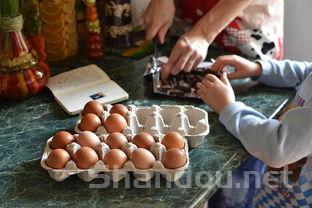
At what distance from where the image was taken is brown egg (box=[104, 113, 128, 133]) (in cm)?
104

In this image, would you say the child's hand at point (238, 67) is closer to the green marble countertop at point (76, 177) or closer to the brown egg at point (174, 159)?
the green marble countertop at point (76, 177)

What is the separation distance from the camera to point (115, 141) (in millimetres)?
979

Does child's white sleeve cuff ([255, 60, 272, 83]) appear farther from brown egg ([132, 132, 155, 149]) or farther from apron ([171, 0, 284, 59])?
brown egg ([132, 132, 155, 149])

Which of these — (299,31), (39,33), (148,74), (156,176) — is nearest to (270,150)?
(156,176)

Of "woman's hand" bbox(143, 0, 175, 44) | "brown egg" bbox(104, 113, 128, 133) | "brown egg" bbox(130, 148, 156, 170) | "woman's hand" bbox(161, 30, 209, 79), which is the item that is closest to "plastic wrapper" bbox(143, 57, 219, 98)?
"woman's hand" bbox(161, 30, 209, 79)

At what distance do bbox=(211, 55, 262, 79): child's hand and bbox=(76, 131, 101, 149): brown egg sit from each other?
0.45m

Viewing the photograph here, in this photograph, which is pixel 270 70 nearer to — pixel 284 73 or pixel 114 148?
pixel 284 73

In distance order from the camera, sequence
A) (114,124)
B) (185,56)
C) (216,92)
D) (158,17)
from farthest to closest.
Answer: (158,17) → (185,56) → (216,92) → (114,124)

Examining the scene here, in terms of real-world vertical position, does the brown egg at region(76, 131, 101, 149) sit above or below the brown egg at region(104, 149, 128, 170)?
above

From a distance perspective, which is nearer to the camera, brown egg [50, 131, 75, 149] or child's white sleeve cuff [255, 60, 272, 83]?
brown egg [50, 131, 75, 149]

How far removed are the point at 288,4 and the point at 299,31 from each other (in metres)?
0.10

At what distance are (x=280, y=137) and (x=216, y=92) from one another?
24cm

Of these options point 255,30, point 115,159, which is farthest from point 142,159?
point 255,30

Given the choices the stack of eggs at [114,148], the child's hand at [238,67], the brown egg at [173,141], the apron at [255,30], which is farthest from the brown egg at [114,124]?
the apron at [255,30]
